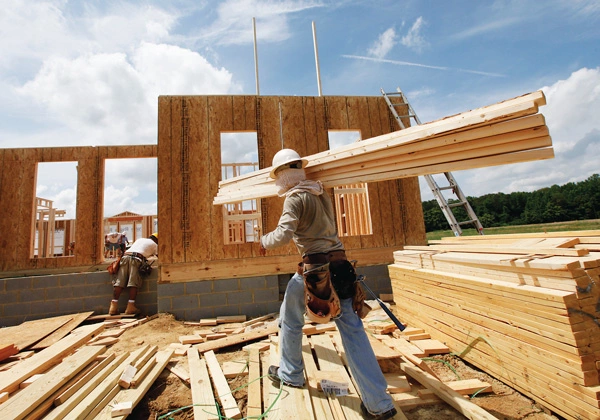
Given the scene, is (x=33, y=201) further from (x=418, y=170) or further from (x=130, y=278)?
(x=418, y=170)

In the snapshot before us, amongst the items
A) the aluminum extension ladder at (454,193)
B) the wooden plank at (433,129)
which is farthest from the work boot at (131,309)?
the aluminum extension ladder at (454,193)

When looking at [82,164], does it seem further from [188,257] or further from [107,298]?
[188,257]

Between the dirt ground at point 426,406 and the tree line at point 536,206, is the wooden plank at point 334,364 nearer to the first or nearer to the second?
the dirt ground at point 426,406

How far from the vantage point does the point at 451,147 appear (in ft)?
7.41

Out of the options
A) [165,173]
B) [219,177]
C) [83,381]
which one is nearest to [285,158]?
[83,381]

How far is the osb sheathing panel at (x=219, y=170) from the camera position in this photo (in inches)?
241

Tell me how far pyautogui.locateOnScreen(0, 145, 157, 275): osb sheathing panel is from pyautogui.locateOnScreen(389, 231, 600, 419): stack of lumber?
28.5 ft

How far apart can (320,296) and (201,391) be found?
5.18ft

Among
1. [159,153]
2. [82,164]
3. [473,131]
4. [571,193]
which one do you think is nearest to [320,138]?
[159,153]

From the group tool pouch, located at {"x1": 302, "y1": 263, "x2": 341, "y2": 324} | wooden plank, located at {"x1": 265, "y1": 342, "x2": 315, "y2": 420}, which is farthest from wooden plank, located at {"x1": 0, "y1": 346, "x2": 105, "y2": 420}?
tool pouch, located at {"x1": 302, "y1": 263, "x2": 341, "y2": 324}

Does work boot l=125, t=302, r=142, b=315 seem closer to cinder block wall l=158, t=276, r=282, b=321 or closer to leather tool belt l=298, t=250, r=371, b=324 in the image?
cinder block wall l=158, t=276, r=282, b=321

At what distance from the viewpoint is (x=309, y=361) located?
3.06 metres

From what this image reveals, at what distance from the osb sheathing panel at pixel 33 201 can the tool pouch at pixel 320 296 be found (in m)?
8.13

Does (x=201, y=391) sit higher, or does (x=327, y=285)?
(x=327, y=285)
